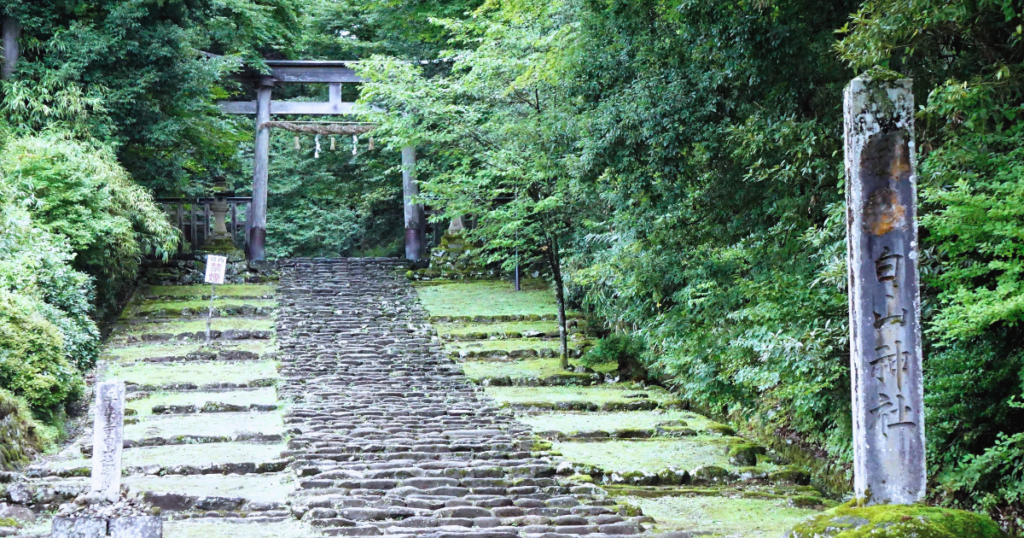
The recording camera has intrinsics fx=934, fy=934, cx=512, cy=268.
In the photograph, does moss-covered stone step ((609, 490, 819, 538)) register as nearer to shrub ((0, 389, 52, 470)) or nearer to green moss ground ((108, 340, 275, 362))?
shrub ((0, 389, 52, 470))

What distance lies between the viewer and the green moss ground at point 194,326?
16.2 metres

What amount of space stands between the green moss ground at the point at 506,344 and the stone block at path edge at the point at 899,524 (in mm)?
10869

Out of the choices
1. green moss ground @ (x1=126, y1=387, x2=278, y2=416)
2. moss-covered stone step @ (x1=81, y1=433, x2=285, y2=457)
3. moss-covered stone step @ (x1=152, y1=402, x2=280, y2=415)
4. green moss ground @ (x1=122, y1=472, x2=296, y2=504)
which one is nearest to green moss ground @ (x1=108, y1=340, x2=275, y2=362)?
green moss ground @ (x1=126, y1=387, x2=278, y2=416)

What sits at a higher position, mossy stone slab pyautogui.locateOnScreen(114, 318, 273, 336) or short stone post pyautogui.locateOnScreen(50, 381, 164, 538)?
mossy stone slab pyautogui.locateOnScreen(114, 318, 273, 336)

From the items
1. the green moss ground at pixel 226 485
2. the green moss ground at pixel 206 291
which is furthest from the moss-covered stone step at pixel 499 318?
the green moss ground at pixel 226 485

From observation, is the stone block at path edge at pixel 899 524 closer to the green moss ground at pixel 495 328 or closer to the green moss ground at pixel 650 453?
the green moss ground at pixel 650 453

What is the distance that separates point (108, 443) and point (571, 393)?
7751 millimetres

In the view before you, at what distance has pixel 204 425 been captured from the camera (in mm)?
10938

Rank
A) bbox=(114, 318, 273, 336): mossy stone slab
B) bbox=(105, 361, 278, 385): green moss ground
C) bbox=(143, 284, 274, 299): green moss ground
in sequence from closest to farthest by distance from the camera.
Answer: bbox=(105, 361, 278, 385): green moss ground → bbox=(114, 318, 273, 336): mossy stone slab → bbox=(143, 284, 274, 299): green moss ground

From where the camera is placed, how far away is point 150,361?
14.3 metres

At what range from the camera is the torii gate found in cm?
2169

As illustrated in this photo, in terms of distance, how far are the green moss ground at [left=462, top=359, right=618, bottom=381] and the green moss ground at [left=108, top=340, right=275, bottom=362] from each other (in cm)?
351

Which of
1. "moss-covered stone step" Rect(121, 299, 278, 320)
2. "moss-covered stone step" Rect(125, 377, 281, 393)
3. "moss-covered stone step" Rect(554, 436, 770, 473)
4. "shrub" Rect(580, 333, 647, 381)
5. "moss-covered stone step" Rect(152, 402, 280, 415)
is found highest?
"moss-covered stone step" Rect(121, 299, 278, 320)

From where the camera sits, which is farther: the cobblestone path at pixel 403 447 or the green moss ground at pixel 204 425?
the green moss ground at pixel 204 425
